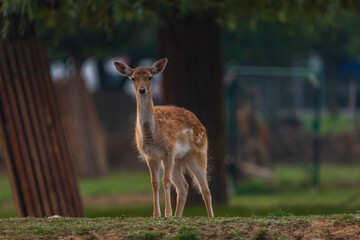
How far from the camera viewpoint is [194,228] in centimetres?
609

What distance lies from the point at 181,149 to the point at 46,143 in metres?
2.40

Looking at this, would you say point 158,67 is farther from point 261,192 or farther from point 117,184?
point 117,184

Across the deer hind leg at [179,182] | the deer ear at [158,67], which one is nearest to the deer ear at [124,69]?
the deer ear at [158,67]

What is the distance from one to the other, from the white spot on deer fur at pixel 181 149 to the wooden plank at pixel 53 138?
2.32 metres

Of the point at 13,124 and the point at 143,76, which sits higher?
the point at 143,76

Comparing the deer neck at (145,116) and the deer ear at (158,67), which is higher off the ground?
→ the deer ear at (158,67)

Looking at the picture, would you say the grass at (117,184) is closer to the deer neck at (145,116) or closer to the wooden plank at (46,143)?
the wooden plank at (46,143)

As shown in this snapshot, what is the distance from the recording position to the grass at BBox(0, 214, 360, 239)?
596cm

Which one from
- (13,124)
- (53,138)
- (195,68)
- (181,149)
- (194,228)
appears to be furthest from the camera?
(195,68)

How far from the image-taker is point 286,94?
24266 mm

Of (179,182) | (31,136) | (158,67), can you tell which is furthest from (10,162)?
(158,67)

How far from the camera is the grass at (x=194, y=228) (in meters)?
5.96

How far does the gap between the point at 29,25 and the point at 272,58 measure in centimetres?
1636

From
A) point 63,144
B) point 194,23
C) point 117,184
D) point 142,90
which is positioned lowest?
point 117,184
